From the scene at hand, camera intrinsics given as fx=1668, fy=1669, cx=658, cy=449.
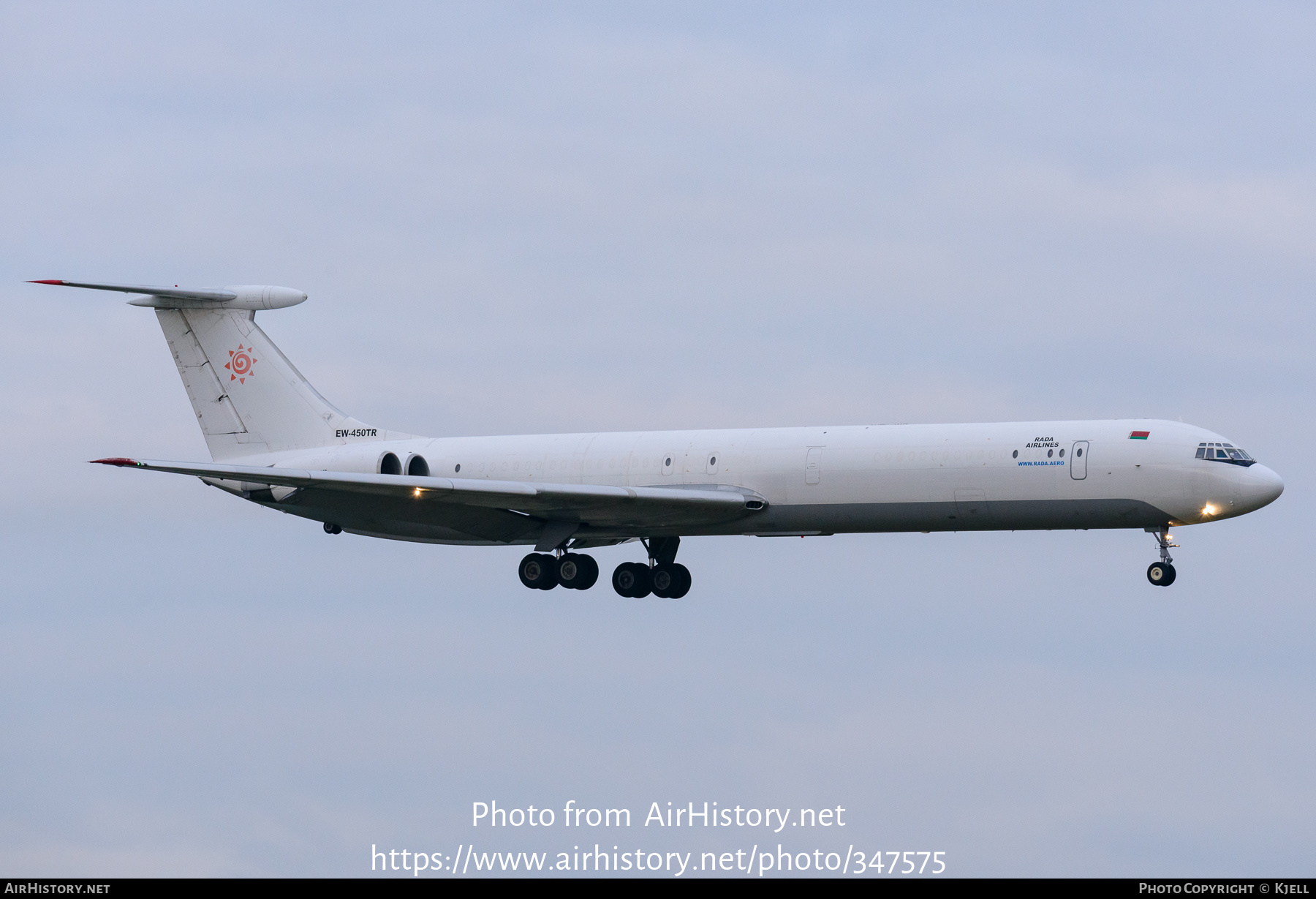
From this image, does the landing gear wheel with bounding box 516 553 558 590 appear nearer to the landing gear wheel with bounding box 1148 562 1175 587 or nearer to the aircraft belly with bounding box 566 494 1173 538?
the aircraft belly with bounding box 566 494 1173 538

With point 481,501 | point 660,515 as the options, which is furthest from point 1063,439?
point 481,501

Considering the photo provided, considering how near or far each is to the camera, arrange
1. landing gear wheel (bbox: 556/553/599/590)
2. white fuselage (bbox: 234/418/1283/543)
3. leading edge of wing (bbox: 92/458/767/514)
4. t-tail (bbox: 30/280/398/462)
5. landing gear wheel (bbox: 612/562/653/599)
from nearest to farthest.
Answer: white fuselage (bbox: 234/418/1283/543) → leading edge of wing (bbox: 92/458/767/514) → landing gear wheel (bbox: 556/553/599/590) → landing gear wheel (bbox: 612/562/653/599) → t-tail (bbox: 30/280/398/462)

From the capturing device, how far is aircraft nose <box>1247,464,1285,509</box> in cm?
3375

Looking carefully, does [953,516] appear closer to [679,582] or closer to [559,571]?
[679,582]

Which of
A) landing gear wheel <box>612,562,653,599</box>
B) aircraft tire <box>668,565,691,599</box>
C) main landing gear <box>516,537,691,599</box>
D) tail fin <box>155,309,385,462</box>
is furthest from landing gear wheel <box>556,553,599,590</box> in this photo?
tail fin <box>155,309,385,462</box>

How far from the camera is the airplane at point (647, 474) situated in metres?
34.2

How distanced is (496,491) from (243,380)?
31.5ft

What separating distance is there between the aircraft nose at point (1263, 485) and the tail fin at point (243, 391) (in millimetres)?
21211

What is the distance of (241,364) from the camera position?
1686 inches

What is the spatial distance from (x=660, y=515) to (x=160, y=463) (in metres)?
10.9

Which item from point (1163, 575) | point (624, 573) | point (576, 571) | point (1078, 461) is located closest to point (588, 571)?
point (576, 571)

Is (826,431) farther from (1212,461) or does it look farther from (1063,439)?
(1212,461)

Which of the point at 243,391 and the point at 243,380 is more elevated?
the point at 243,380

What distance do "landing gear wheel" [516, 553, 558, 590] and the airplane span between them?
0.13 feet
